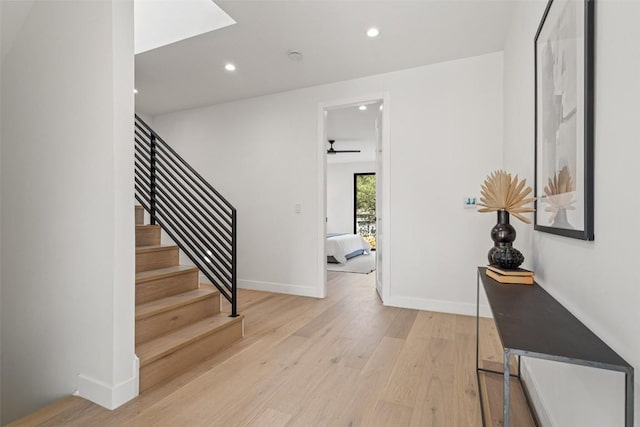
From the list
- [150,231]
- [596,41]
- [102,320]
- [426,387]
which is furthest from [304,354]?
[596,41]

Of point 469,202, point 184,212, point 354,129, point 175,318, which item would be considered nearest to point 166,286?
point 175,318

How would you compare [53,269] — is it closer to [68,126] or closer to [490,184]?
[68,126]

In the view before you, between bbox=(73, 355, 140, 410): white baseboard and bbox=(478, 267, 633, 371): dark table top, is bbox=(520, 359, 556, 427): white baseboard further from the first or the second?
bbox=(73, 355, 140, 410): white baseboard

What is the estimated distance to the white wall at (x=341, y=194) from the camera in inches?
359

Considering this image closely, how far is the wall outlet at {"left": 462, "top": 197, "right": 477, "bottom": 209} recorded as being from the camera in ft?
9.92

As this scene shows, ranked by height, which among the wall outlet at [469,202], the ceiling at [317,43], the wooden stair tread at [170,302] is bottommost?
the wooden stair tread at [170,302]

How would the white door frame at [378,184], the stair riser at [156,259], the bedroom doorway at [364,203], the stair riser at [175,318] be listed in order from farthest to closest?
the bedroom doorway at [364,203] < the white door frame at [378,184] < the stair riser at [156,259] < the stair riser at [175,318]

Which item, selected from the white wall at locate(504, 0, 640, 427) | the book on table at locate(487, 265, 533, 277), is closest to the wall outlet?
the book on table at locate(487, 265, 533, 277)

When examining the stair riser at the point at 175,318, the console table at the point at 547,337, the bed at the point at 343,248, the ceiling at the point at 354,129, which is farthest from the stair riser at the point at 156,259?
the bed at the point at 343,248

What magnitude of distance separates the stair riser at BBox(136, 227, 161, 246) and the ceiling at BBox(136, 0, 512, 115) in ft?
5.45

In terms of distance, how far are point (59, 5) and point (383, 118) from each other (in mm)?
2686

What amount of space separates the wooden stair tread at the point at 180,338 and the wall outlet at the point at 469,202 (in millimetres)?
2289

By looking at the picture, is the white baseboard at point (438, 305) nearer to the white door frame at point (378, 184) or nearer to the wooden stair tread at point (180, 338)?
the white door frame at point (378, 184)

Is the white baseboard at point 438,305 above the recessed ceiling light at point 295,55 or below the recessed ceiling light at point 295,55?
below
